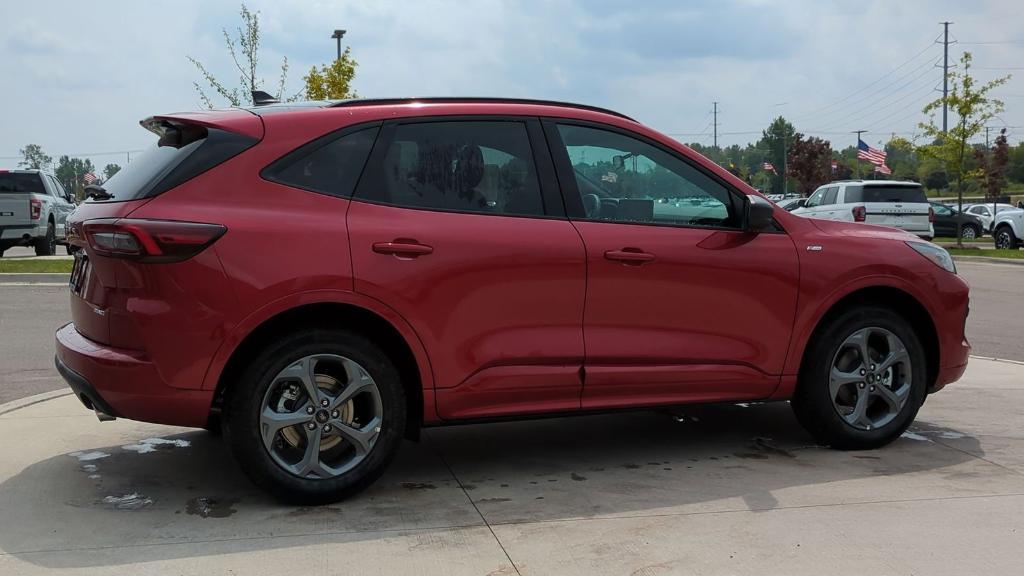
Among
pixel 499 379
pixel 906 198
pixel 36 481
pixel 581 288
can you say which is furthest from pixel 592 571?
pixel 906 198

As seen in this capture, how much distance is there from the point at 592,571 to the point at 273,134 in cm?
229

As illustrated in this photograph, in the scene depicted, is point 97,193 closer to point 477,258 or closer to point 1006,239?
point 477,258

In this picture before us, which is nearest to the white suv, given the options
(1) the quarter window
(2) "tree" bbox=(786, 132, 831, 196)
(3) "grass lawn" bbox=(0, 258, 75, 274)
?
(3) "grass lawn" bbox=(0, 258, 75, 274)

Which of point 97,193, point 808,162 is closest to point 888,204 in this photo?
point 97,193

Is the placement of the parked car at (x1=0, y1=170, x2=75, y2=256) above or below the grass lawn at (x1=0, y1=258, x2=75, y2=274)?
above

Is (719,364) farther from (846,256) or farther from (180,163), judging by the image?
(180,163)

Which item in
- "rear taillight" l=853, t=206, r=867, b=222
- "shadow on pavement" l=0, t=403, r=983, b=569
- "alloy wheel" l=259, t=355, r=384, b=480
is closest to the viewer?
"shadow on pavement" l=0, t=403, r=983, b=569

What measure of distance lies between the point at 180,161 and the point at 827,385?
342 centimetres

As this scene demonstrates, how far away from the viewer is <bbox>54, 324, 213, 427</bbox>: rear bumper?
4113 millimetres

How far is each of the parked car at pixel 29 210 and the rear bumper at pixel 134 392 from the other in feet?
61.3

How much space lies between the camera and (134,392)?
4.12 metres

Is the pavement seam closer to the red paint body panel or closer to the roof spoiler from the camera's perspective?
the red paint body panel

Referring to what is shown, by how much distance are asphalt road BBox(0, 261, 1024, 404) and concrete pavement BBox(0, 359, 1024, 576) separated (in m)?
1.54

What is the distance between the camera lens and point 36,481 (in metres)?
4.74
